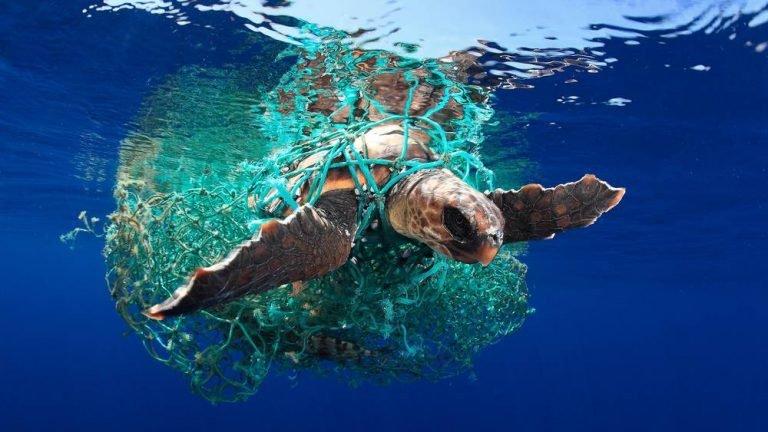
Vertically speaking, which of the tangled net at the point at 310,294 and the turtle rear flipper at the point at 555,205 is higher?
the turtle rear flipper at the point at 555,205

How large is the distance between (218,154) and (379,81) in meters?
6.91

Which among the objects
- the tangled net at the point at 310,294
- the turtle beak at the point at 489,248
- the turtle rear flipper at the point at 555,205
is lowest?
the tangled net at the point at 310,294

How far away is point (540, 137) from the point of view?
33.7ft

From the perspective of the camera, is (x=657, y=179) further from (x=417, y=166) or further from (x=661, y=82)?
(x=417, y=166)

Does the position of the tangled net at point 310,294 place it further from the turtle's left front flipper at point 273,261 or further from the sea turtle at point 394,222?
the turtle's left front flipper at point 273,261

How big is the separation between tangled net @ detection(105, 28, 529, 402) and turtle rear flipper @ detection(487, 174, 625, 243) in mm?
447

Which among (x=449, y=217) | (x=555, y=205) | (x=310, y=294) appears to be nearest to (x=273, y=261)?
(x=449, y=217)

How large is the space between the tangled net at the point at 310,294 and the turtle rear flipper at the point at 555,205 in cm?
45

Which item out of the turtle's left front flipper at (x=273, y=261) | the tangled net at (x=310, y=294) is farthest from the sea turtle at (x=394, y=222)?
the tangled net at (x=310, y=294)

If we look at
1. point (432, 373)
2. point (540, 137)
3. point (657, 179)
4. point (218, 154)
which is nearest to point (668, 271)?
point (657, 179)

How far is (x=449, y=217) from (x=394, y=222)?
0.57 meters

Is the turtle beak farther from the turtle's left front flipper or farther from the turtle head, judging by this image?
the turtle's left front flipper

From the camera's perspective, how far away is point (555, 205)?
340 cm

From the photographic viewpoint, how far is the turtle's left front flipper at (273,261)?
6.72 ft
